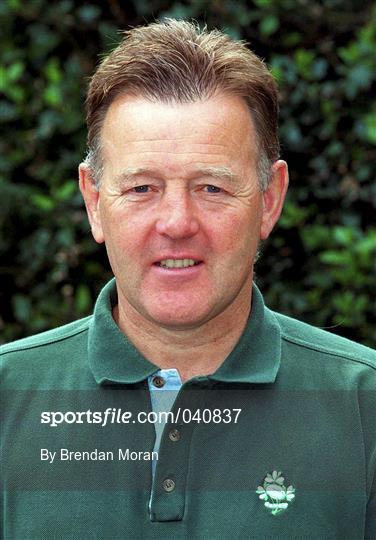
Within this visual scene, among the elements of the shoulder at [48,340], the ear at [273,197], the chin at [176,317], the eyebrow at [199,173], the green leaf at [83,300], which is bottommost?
the green leaf at [83,300]

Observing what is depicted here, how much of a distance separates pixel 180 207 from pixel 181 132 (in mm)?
165

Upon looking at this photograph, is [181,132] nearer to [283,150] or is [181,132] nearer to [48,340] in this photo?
[48,340]

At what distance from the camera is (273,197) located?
2758 millimetres

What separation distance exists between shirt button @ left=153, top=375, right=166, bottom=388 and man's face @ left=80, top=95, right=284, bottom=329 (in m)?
0.13

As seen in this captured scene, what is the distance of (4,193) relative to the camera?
14.6 ft

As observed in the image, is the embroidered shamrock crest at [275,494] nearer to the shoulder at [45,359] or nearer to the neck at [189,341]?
the neck at [189,341]

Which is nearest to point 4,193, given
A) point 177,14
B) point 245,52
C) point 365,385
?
point 177,14

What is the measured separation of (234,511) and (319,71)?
224cm

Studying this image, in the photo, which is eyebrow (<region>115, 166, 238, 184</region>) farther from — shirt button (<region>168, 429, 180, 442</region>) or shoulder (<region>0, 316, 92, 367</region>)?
shirt button (<region>168, 429, 180, 442</region>)

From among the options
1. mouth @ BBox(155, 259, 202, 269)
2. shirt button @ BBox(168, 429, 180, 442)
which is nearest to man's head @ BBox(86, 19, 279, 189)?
mouth @ BBox(155, 259, 202, 269)

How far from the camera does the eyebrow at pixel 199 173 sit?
247 centimetres

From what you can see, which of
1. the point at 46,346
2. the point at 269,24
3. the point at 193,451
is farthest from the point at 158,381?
the point at 269,24

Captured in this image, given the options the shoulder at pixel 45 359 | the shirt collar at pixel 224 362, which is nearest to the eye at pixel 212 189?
the shirt collar at pixel 224 362

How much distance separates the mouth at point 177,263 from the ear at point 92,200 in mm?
237
